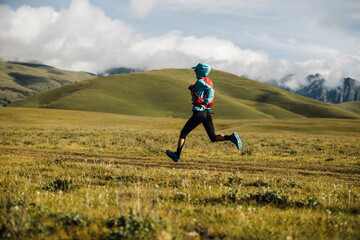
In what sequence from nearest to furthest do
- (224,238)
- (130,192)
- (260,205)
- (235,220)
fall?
(224,238)
(235,220)
(260,205)
(130,192)

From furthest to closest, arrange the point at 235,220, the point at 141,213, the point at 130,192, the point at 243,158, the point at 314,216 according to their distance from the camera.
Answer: the point at 243,158 < the point at 130,192 < the point at 314,216 < the point at 235,220 < the point at 141,213

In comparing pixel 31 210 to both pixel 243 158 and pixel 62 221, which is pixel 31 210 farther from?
pixel 243 158

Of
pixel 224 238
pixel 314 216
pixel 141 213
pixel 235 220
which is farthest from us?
pixel 314 216

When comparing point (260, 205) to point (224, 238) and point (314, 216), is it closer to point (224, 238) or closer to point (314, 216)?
point (314, 216)

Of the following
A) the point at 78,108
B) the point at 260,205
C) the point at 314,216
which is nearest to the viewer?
the point at 314,216

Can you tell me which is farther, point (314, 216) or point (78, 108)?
point (78, 108)

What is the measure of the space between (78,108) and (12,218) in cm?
18221

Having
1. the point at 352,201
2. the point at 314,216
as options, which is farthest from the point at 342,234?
the point at 352,201

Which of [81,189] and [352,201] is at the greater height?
[352,201]

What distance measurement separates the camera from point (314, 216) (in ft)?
16.4

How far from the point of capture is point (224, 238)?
3.92m

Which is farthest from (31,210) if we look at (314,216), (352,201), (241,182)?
(352,201)

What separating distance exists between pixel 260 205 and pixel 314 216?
118 centimetres

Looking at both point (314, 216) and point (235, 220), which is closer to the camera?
point (235, 220)
